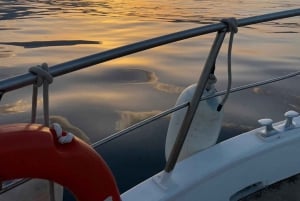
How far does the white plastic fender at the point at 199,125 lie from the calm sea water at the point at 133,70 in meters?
0.91

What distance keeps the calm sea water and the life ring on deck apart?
1.57 meters

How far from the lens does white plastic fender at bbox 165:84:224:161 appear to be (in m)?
2.14

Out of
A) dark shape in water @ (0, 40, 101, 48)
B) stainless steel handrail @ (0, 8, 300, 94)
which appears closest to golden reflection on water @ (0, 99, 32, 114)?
stainless steel handrail @ (0, 8, 300, 94)

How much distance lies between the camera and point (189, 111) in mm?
1856

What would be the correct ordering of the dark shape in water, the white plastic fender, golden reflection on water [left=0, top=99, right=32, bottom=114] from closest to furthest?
1. the white plastic fender
2. golden reflection on water [left=0, top=99, right=32, bottom=114]
3. the dark shape in water

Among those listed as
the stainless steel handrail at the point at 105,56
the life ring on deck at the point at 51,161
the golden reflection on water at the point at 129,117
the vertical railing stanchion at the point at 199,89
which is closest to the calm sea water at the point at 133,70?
the golden reflection on water at the point at 129,117

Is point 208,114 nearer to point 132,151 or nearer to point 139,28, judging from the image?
point 132,151

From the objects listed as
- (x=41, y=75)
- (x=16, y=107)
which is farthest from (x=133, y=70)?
(x=41, y=75)

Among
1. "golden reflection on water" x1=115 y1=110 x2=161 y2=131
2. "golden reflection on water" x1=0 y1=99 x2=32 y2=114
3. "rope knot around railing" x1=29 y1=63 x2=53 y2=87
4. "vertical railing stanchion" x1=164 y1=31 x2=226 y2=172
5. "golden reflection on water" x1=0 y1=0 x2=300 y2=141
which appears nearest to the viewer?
"rope knot around railing" x1=29 y1=63 x2=53 y2=87

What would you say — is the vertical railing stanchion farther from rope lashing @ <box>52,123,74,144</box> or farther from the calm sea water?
the calm sea water

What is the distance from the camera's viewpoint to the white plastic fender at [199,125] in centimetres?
214

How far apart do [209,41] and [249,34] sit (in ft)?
4.27

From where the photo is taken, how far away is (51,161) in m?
1.30

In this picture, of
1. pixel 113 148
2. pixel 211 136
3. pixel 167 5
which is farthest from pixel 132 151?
pixel 167 5
